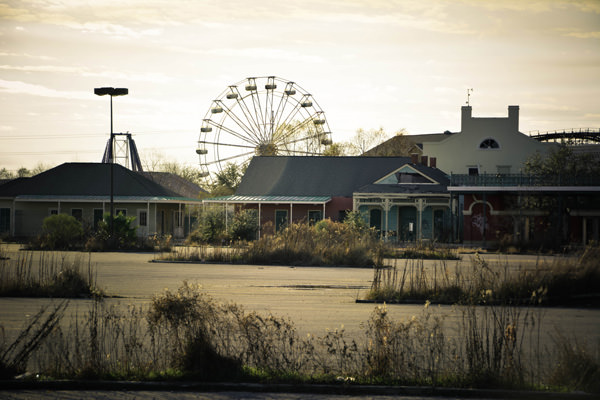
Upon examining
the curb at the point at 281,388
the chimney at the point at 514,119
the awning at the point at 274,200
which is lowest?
the curb at the point at 281,388

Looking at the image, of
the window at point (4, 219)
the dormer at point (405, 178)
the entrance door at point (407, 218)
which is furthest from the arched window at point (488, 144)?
the window at point (4, 219)

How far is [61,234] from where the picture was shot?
36.6 meters

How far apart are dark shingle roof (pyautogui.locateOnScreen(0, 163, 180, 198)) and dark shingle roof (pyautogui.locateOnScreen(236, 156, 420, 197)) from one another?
7549 mm

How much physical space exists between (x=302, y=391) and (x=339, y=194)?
146 ft

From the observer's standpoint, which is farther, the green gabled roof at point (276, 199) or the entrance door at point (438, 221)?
the green gabled roof at point (276, 199)

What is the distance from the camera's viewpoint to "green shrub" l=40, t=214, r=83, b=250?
3566 centimetres

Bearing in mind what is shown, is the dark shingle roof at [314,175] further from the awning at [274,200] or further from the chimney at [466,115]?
the chimney at [466,115]

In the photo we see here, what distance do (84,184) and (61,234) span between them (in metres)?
19.1

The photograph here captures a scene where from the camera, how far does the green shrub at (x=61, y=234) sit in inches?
1404

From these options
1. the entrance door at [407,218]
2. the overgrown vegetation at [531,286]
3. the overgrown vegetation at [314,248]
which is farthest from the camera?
the entrance door at [407,218]

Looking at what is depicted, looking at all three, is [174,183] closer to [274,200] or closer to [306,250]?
[274,200]

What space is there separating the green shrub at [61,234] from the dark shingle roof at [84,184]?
14.9 metres

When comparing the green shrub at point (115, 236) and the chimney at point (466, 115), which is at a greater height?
the chimney at point (466, 115)

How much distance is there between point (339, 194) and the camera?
171 feet
